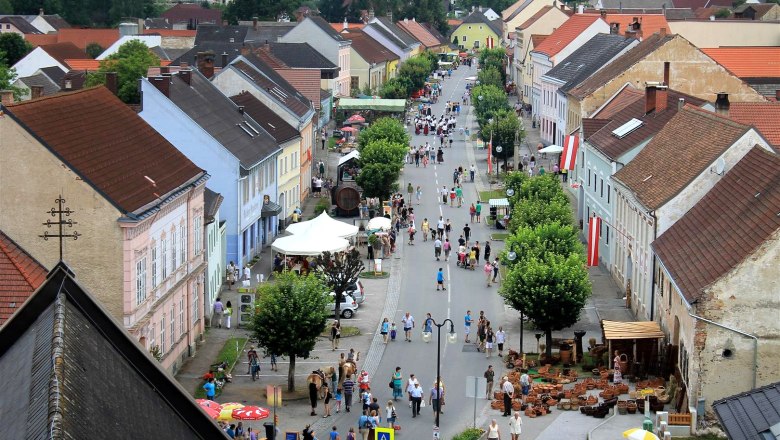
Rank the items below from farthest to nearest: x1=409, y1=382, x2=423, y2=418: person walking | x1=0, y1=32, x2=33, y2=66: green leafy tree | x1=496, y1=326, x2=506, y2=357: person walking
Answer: x1=0, y1=32, x2=33, y2=66: green leafy tree < x1=496, y1=326, x2=506, y2=357: person walking < x1=409, y1=382, x2=423, y2=418: person walking

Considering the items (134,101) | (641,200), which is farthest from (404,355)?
(134,101)

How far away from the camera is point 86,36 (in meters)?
167

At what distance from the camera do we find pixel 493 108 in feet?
379

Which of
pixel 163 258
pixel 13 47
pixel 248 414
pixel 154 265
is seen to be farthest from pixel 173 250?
pixel 13 47

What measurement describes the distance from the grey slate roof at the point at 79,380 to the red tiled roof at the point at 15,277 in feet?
50.9

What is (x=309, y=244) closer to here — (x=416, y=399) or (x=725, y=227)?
(x=416, y=399)

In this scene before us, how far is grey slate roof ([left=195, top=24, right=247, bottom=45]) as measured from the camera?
146 meters

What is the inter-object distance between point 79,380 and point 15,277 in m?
19.9

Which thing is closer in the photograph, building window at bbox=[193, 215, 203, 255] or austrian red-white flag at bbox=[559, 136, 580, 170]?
building window at bbox=[193, 215, 203, 255]

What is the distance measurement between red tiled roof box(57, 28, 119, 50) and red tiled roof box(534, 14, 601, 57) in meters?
59.7

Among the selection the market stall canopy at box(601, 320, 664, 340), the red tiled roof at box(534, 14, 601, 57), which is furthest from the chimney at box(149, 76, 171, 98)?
the red tiled roof at box(534, 14, 601, 57)

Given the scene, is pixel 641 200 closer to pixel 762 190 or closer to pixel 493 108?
pixel 762 190

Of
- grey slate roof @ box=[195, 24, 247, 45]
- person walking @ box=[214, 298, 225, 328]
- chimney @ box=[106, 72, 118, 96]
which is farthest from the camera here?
grey slate roof @ box=[195, 24, 247, 45]

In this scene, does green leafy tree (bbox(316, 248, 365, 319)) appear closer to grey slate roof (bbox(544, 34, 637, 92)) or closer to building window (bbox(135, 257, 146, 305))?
building window (bbox(135, 257, 146, 305))
